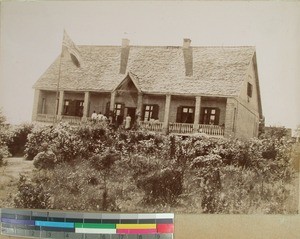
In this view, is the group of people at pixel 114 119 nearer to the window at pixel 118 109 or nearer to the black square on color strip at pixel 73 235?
the window at pixel 118 109

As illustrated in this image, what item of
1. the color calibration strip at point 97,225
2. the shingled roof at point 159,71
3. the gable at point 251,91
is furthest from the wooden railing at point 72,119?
the gable at point 251,91

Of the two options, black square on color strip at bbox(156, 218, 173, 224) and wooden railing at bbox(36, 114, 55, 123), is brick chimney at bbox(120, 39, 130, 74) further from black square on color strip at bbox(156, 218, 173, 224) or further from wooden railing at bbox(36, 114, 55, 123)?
black square on color strip at bbox(156, 218, 173, 224)

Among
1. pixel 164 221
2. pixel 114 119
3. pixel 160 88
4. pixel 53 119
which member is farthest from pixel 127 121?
pixel 164 221

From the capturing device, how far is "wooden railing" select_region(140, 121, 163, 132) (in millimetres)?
1684

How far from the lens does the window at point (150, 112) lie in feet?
5.51

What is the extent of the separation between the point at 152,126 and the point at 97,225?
1.39ft

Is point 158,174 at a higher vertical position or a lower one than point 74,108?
lower

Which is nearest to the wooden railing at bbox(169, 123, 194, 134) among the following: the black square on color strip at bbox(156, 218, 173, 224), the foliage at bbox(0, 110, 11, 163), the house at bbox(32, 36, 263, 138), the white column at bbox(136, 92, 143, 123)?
the house at bbox(32, 36, 263, 138)

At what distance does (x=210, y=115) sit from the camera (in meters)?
1.65

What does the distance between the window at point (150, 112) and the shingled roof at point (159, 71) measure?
7 centimetres

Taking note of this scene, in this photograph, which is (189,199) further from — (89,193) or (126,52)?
(126,52)

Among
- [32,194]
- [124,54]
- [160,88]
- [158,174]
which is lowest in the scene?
[32,194]

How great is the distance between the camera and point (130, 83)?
1726 mm

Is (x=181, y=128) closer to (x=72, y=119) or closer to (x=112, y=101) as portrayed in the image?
(x=112, y=101)
